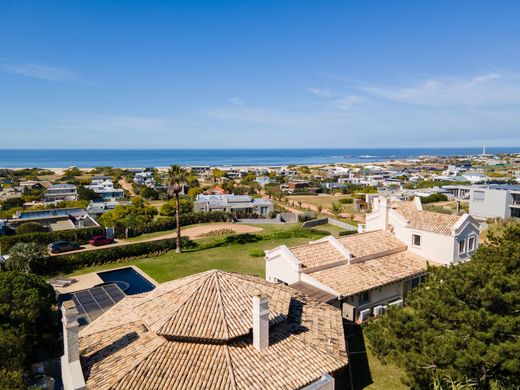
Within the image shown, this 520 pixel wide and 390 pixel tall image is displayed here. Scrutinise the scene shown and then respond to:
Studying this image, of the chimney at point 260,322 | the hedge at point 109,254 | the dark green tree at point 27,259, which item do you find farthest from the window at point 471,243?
the dark green tree at point 27,259

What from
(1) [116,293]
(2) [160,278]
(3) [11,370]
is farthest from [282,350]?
(2) [160,278]

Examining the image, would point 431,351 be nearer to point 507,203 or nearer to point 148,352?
point 148,352

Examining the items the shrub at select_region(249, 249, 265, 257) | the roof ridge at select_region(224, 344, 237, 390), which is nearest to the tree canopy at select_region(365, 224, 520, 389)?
the roof ridge at select_region(224, 344, 237, 390)

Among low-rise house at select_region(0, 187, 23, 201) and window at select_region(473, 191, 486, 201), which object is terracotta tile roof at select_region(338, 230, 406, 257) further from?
low-rise house at select_region(0, 187, 23, 201)

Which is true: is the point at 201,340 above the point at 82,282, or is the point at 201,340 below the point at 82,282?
above

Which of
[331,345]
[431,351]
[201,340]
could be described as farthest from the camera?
[331,345]

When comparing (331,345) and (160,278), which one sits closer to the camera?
(331,345)
